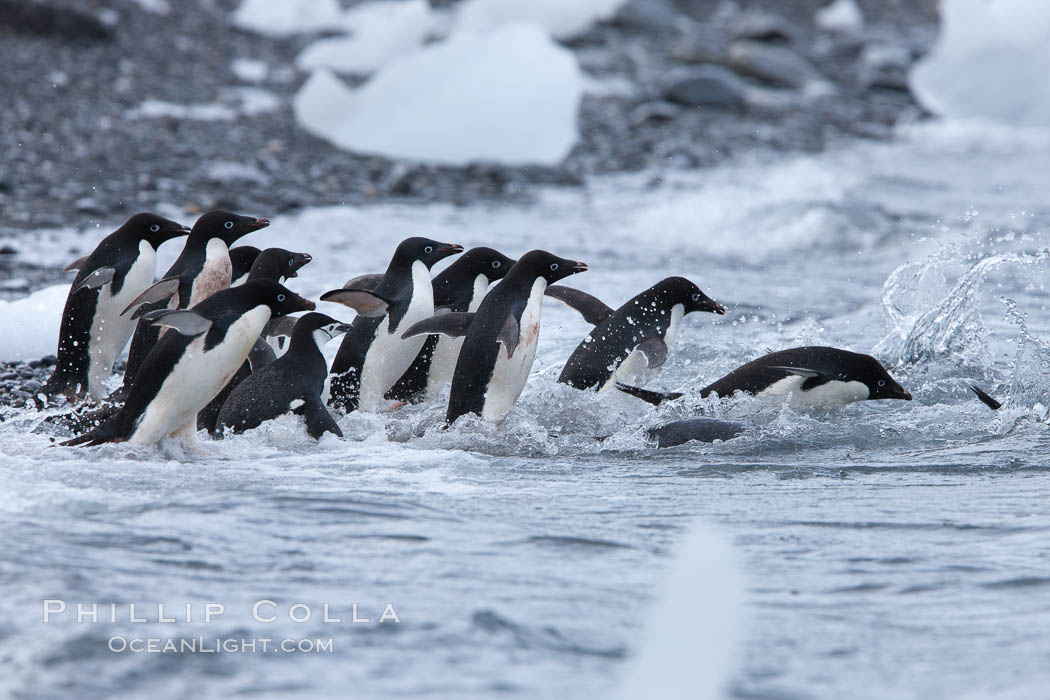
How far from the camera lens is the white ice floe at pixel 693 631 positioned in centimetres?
230

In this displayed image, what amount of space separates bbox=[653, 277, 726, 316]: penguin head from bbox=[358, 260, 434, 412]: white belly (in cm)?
90

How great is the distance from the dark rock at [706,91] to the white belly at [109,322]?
8.46m

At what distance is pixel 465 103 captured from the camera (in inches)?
390

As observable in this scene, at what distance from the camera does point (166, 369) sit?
3920mm

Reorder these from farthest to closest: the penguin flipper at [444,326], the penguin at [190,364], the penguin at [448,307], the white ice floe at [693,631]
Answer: the penguin at [448,307] → the penguin flipper at [444,326] → the penguin at [190,364] → the white ice floe at [693,631]

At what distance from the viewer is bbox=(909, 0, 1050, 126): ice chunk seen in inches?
468

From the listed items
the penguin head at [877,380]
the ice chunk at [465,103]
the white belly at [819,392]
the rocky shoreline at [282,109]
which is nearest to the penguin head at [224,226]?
the white belly at [819,392]

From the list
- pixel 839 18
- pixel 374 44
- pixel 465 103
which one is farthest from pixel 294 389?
pixel 839 18

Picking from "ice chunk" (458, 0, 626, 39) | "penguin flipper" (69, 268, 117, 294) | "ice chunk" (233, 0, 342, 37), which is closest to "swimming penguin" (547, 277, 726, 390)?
"penguin flipper" (69, 268, 117, 294)

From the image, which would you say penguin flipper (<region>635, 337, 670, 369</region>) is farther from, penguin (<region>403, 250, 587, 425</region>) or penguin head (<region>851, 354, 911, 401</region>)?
penguin head (<region>851, 354, 911, 401</region>)

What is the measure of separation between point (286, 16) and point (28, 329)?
29.7ft

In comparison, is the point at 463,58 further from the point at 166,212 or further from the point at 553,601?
the point at 553,601

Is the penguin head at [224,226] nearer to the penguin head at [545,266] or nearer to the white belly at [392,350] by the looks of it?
the white belly at [392,350]

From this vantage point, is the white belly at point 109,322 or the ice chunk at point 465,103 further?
the ice chunk at point 465,103
